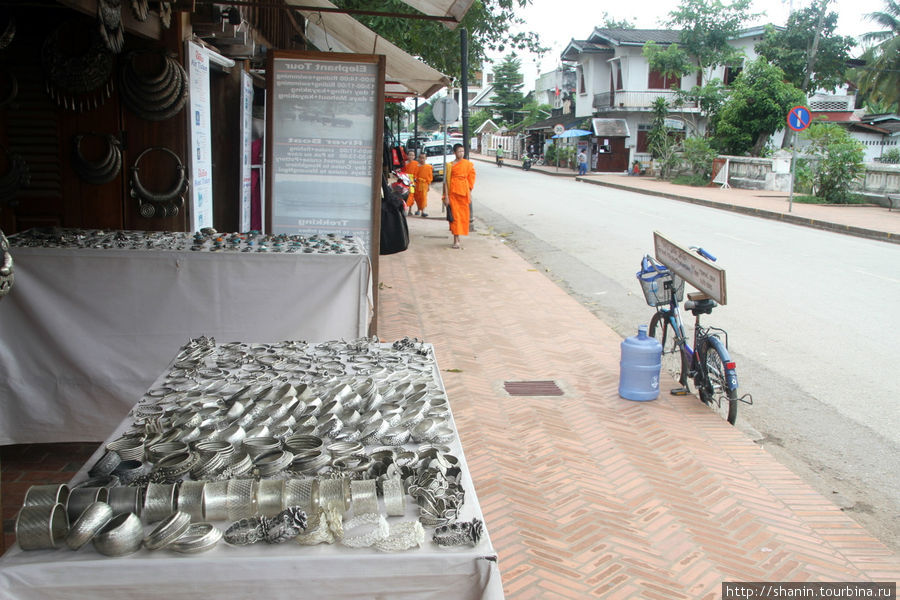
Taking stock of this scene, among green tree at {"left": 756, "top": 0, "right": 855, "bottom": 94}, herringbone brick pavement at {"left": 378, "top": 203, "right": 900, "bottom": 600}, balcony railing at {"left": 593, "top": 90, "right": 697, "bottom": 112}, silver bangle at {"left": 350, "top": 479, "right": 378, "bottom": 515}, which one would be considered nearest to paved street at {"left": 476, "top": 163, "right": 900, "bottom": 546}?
herringbone brick pavement at {"left": 378, "top": 203, "right": 900, "bottom": 600}

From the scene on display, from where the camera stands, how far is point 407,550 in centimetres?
190

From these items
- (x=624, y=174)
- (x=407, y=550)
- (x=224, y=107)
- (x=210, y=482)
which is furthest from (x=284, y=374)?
(x=624, y=174)

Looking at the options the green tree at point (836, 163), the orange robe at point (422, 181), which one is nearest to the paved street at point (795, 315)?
the orange robe at point (422, 181)

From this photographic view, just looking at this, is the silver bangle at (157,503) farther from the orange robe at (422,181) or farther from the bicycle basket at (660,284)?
the orange robe at (422,181)

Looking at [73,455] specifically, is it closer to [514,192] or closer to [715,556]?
[715,556]

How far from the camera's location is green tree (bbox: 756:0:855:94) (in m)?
36.5

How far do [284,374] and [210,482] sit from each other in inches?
43.9

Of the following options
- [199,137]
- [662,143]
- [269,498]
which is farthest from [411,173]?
[662,143]

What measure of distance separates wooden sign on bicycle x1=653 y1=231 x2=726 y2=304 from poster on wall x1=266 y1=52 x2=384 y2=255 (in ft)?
8.30

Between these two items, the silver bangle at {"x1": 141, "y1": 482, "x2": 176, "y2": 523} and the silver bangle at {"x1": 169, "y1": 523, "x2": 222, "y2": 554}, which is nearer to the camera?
the silver bangle at {"x1": 169, "y1": 523, "x2": 222, "y2": 554}

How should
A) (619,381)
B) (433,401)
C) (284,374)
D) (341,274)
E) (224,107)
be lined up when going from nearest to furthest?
(433,401) → (284,374) → (341,274) → (619,381) → (224,107)

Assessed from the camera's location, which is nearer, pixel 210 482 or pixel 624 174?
pixel 210 482

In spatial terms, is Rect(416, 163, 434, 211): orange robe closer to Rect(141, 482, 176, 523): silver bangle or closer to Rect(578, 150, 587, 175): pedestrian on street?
Rect(141, 482, 176, 523): silver bangle

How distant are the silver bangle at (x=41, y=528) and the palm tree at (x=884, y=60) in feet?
139
